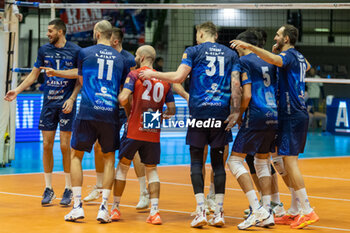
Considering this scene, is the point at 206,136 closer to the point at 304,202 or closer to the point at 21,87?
the point at 304,202

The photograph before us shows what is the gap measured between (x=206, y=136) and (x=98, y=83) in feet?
4.51

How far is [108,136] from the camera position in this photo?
281 inches

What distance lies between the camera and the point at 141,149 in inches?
281

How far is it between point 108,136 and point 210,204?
167 cm

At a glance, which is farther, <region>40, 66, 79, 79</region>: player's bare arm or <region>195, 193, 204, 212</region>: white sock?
<region>40, 66, 79, 79</region>: player's bare arm

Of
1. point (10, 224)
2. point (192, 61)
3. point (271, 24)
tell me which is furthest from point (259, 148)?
point (271, 24)

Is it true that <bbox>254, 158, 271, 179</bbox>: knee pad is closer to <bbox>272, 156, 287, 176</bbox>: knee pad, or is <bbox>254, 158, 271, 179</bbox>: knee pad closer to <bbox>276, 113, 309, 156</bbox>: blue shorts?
<bbox>276, 113, 309, 156</bbox>: blue shorts

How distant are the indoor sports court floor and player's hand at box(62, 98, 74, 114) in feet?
4.07

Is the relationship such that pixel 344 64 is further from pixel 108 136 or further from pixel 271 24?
pixel 108 136

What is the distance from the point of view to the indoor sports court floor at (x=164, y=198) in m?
6.83

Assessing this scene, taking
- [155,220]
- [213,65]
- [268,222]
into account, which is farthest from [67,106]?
[268,222]

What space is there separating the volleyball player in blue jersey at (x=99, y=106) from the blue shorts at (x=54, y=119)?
1084mm

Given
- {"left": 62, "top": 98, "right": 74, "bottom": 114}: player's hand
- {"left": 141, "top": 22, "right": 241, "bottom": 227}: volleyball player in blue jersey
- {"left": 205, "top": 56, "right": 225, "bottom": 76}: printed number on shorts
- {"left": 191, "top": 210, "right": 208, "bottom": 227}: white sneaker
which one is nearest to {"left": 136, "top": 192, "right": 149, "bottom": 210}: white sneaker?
{"left": 141, "top": 22, "right": 241, "bottom": 227}: volleyball player in blue jersey

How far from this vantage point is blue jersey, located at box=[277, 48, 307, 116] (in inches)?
277
